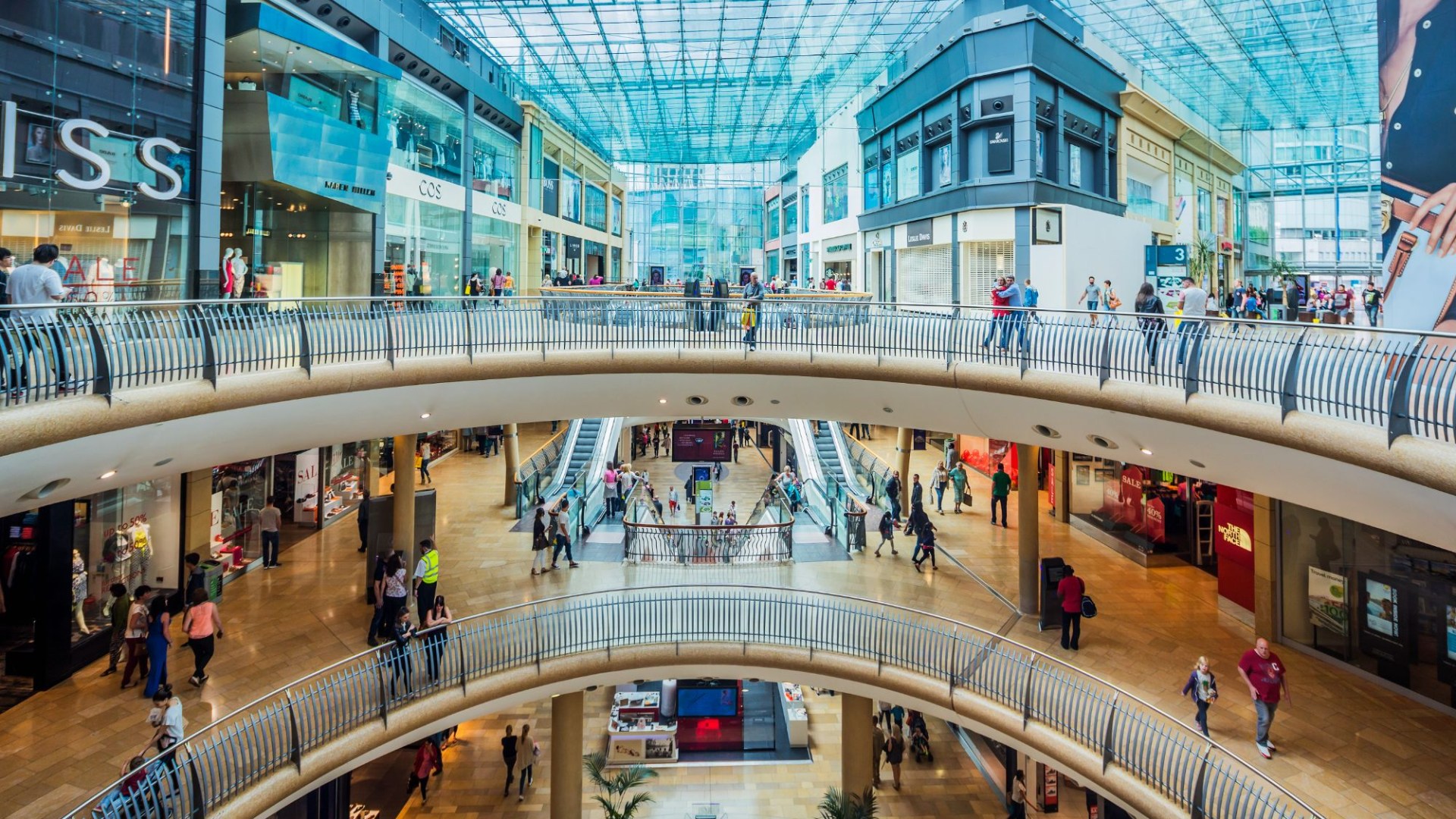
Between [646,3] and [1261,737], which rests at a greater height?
[646,3]

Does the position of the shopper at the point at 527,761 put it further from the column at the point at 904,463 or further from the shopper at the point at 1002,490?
the shopper at the point at 1002,490

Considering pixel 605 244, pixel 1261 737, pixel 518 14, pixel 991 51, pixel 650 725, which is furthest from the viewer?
pixel 605 244

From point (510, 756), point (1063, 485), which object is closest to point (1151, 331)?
point (1063, 485)

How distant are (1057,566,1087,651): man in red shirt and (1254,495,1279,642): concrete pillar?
3.32 meters

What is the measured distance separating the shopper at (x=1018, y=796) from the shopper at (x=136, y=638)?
49.8 feet

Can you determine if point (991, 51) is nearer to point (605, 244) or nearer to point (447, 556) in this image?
point (447, 556)

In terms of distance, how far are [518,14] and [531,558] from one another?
1639cm

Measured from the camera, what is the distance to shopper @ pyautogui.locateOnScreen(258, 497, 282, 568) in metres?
16.0

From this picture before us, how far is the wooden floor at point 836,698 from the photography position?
347 inches

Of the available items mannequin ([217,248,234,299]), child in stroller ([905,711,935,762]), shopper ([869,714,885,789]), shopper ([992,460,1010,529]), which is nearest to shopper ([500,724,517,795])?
shopper ([869,714,885,789])

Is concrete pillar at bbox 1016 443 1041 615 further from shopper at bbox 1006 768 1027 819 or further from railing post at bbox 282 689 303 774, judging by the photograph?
railing post at bbox 282 689 303 774

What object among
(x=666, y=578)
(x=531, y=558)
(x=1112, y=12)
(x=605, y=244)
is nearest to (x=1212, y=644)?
(x=666, y=578)

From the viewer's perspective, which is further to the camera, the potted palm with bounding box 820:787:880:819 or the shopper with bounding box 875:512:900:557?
the shopper with bounding box 875:512:900:557

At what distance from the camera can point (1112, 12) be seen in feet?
68.7
